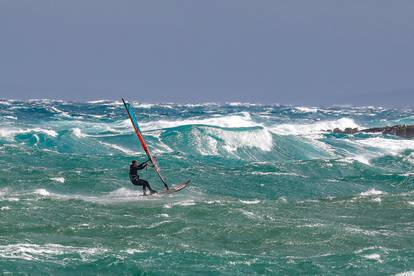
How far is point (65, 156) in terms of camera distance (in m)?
42.1

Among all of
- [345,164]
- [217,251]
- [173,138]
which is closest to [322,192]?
[345,164]

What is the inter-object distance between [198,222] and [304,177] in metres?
13.2

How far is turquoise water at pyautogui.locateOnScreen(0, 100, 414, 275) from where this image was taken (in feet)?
60.6

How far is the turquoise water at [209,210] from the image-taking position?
18.5m

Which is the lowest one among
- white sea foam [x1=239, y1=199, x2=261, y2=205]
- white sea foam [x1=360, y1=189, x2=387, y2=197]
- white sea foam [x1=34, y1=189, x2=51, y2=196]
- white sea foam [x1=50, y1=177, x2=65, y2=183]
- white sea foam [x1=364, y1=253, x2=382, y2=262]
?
white sea foam [x1=360, y1=189, x2=387, y2=197]

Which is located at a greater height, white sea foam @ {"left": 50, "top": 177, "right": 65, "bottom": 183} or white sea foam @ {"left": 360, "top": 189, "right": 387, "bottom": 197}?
white sea foam @ {"left": 50, "top": 177, "right": 65, "bottom": 183}

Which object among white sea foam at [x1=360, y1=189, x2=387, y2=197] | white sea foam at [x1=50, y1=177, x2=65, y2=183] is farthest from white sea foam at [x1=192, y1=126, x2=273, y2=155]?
white sea foam at [x1=360, y1=189, x2=387, y2=197]

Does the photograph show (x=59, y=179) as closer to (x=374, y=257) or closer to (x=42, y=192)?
(x=42, y=192)

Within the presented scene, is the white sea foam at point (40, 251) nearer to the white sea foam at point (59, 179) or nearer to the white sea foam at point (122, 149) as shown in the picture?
the white sea foam at point (59, 179)

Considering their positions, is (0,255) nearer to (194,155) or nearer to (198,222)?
(198,222)

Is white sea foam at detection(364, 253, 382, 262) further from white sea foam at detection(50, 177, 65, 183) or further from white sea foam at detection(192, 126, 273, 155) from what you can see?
white sea foam at detection(192, 126, 273, 155)

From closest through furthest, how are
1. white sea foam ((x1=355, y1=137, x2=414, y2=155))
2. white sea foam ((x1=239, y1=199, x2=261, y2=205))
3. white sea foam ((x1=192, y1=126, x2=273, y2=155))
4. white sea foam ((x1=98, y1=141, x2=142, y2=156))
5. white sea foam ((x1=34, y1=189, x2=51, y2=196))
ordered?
white sea foam ((x1=239, y1=199, x2=261, y2=205)), white sea foam ((x1=34, y1=189, x2=51, y2=196)), white sea foam ((x1=98, y1=141, x2=142, y2=156)), white sea foam ((x1=192, y1=126, x2=273, y2=155)), white sea foam ((x1=355, y1=137, x2=414, y2=155))

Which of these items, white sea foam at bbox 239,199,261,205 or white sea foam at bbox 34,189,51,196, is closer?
white sea foam at bbox 239,199,261,205

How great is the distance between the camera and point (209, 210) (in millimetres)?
25609
